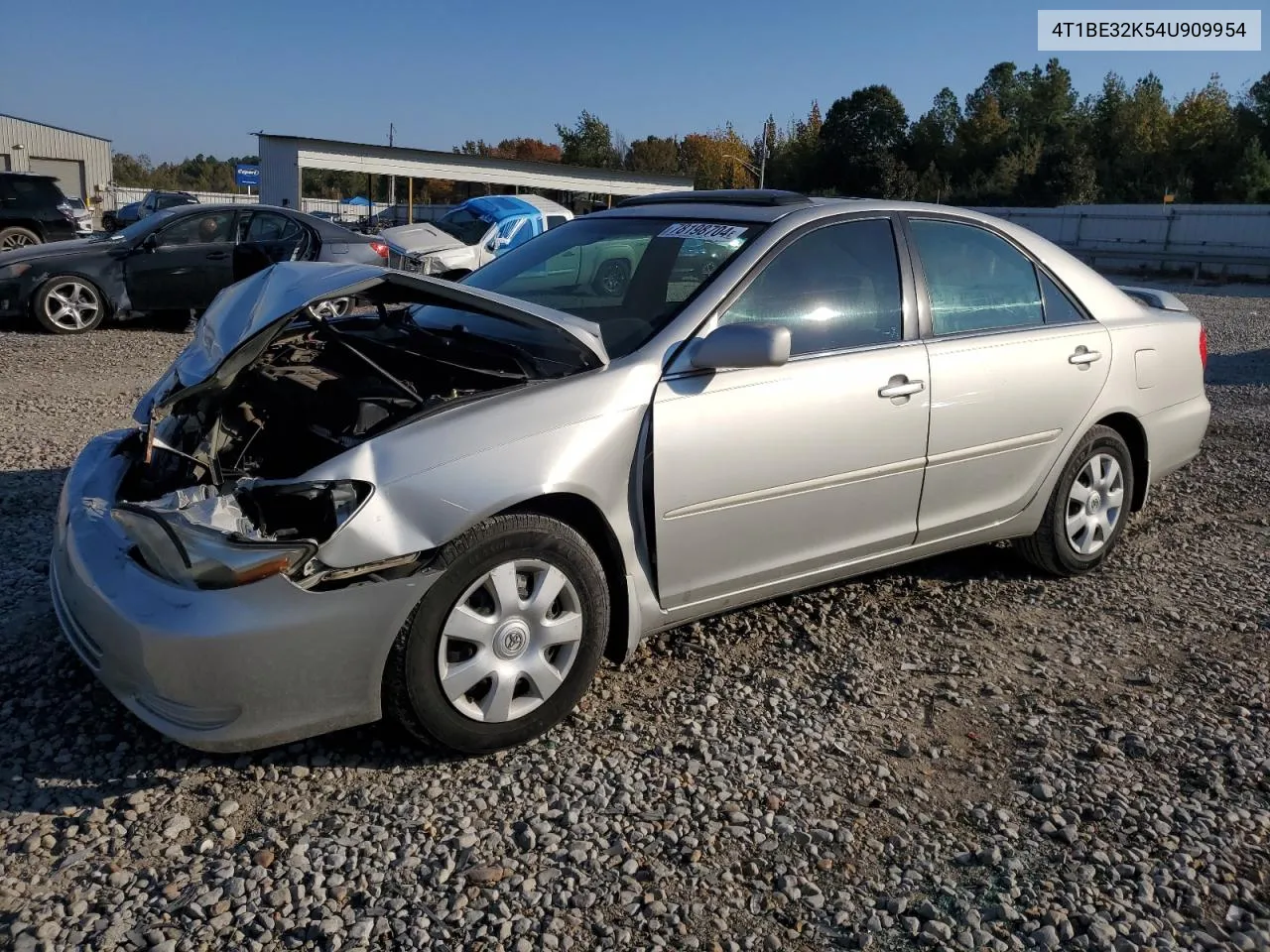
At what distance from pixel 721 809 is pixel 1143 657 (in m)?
2.05

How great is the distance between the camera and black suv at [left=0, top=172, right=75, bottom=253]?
57.5 ft

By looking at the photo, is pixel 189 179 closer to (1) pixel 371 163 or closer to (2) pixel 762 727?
(1) pixel 371 163

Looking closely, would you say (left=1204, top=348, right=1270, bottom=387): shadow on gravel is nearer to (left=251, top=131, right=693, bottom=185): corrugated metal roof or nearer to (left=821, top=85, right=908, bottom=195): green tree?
(left=251, top=131, right=693, bottom=185): corrugated metal roof

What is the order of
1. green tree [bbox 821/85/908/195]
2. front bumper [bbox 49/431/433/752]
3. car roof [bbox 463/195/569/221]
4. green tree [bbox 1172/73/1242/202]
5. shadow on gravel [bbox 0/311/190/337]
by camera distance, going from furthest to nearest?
green tree [bbox 821/85/908/195]
green tree [bbox 1172/73/1242/202]
car roof [bbox 463/195/569/221]
shadow on gravel [bbox 0/311/190/337]
front bumper [bbox 49/431/433/752]

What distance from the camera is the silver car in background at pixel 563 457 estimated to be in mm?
2734

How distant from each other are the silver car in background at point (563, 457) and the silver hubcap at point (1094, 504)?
0.02 meters

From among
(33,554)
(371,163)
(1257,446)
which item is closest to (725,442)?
(33,554)

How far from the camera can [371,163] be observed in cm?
3597

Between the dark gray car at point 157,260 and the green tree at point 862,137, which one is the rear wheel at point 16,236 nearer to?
the dark gray car at point 157,260

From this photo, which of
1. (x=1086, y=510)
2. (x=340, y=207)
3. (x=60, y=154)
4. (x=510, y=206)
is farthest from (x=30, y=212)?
(x=60, y=154)

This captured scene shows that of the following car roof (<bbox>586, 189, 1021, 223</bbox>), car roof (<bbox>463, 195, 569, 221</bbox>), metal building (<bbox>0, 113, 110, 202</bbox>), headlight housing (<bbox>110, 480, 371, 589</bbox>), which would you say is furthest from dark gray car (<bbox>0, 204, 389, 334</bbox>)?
metal building (<bbox>0, 113, 110, 202</bbox>)

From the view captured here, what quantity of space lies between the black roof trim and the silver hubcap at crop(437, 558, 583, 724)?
1881mm

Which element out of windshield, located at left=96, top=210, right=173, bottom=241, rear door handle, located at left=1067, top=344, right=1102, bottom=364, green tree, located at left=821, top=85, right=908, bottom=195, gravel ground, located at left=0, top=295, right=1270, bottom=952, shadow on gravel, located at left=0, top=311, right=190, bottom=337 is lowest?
gravel ground, located at left=0, top=295, right=1270, bottom=952

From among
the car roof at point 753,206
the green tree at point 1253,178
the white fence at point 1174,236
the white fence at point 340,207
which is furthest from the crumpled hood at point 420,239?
the green tree at point 1253,178
